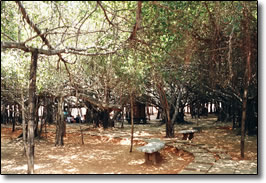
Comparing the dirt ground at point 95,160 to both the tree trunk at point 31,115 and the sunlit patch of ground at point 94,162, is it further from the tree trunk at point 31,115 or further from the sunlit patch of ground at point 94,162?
the tree trunk at point 31,115

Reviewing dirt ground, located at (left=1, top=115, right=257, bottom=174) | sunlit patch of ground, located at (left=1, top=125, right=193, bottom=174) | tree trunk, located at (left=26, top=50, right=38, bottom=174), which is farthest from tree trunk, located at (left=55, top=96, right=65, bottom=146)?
tree trunk, located at (left=26, top=50, right=38, bottom=174)

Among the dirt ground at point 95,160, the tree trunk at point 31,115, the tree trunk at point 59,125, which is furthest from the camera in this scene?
the tree trunk at point 59,125

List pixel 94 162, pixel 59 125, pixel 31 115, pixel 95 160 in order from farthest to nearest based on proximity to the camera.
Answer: pixel 59 125 < pixel 95 160 < pixel 94 162 < pixel 31 115

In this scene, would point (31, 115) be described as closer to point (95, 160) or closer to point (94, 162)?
point (94, 162)

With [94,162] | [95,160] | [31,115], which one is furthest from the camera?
[95,160]

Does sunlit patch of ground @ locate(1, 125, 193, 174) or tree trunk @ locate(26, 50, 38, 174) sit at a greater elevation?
tree trunk @ locate(26, 50, 38, 174)

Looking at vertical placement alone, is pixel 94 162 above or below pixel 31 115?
below

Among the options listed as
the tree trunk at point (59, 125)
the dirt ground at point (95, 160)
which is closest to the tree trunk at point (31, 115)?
the dirt ground at point (95, 160)

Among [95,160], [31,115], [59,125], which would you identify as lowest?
[95,160]

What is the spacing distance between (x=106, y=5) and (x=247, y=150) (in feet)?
15.2

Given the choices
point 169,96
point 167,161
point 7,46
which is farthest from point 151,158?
point 169,96

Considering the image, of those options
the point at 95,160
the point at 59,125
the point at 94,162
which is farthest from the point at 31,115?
the point at 59,125

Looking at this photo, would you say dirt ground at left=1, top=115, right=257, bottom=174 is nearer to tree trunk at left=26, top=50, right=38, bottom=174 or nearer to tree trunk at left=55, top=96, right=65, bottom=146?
tree trunk at left=55, top=96, right=65, bottom=146

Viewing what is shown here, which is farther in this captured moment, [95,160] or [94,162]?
[95,160]
